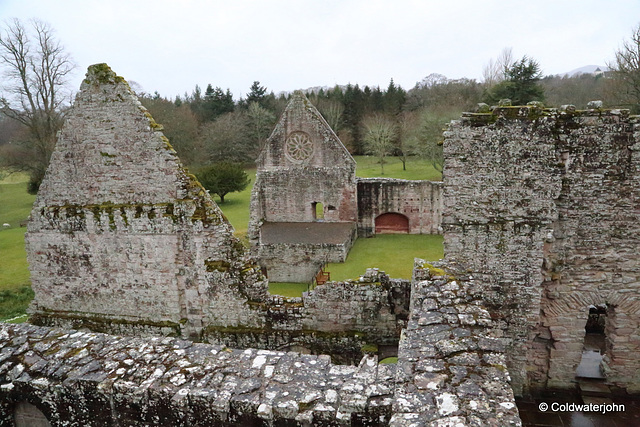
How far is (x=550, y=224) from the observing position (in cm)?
641

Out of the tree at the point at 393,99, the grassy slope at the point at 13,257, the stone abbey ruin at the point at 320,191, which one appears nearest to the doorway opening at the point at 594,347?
the stone abbey ruin at the point at 320,191

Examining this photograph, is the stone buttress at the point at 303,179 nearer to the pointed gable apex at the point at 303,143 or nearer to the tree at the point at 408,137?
the pointed gable apex at the point at 303,143

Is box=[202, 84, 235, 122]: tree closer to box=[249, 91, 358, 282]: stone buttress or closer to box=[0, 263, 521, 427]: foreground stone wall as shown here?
box=[249, 91, 358, 282]: stone buttress

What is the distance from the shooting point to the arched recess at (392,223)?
21.3 metres

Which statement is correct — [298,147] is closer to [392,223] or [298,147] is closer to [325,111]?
[392,223]

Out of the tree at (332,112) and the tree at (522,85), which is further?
the tree at (332,112)

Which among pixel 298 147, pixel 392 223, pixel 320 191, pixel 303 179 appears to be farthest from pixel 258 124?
pixel 392 223

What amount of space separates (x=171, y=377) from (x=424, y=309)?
110 inches

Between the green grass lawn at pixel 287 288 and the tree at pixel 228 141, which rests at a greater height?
the tree at pixel 228 141

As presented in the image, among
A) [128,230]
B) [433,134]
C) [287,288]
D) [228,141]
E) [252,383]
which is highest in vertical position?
[228,141]

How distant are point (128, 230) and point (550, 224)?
7441 mm

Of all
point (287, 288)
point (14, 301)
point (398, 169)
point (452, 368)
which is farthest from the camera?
point (398, 169)

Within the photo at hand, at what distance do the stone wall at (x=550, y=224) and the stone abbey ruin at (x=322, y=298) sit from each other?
0.02 metres

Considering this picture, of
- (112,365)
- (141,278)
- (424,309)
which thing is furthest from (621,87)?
(112,365)
